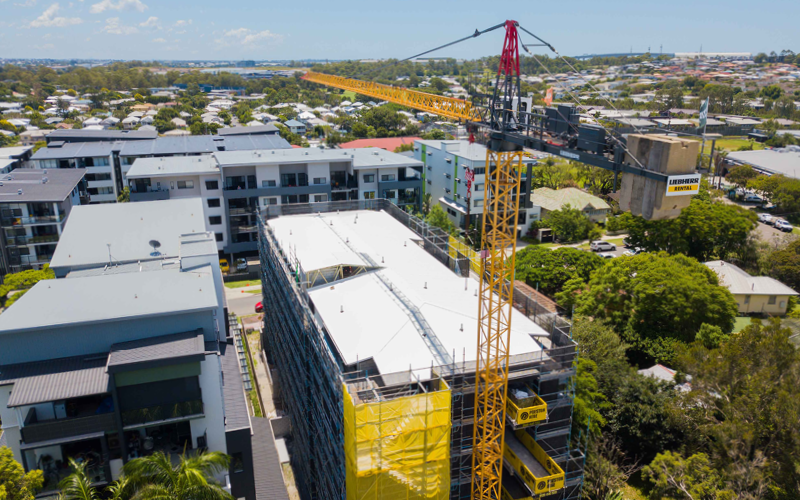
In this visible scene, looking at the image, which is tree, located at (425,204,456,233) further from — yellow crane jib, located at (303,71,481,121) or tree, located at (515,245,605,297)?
tree, located at (515,245,605,297)

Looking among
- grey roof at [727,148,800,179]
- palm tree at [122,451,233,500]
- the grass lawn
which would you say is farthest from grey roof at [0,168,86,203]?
grey roof at [727,148,800,179]

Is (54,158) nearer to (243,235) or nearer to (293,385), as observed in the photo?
(243,235)

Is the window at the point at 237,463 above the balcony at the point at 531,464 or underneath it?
underneath

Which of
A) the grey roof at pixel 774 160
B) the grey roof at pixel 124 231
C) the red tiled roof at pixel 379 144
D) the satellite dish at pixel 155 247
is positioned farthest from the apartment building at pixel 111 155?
the grey roof at pixel 774 160

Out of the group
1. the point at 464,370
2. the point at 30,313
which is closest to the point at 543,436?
the point at 464,370

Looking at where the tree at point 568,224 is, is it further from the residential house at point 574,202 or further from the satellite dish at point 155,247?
the satellite dish at point 155,247

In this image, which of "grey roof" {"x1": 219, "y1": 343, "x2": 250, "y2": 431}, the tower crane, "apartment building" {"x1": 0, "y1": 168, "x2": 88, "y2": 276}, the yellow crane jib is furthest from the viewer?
"apartment building" {"x1": 0, "y1": 168, "x2": 88, "y2": 276}
